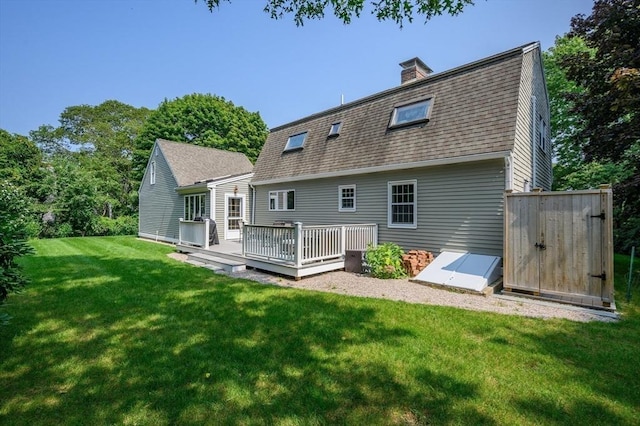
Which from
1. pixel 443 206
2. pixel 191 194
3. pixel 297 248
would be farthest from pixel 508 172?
pixel 191 194

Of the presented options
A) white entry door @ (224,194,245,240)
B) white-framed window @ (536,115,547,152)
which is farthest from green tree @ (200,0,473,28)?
white entry door @ (224,194,245,240)

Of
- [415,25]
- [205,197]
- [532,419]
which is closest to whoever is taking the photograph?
[532,419]

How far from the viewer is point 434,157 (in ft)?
28.3

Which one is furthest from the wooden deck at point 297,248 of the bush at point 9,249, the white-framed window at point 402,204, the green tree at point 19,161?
the green tree at point 19,161

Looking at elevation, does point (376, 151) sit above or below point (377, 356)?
above

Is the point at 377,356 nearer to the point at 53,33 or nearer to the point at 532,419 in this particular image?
the point at 532,419

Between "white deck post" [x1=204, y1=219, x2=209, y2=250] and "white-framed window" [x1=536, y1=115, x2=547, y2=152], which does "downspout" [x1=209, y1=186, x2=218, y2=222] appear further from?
"white-framed window" [x1=536, y1=115, x2=547, y2=152]

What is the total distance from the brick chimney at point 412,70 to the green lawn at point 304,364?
10.2m

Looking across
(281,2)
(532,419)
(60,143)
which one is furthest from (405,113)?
(60,143)

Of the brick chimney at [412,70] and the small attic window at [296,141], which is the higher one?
the brick chimney at [412,70]

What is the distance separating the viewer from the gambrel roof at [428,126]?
8.12 meters

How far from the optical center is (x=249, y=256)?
30.7 feet

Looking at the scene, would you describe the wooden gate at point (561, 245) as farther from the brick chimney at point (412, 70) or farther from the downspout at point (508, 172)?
the brick chimney at point (412, 70)

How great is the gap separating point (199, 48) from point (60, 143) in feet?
111
